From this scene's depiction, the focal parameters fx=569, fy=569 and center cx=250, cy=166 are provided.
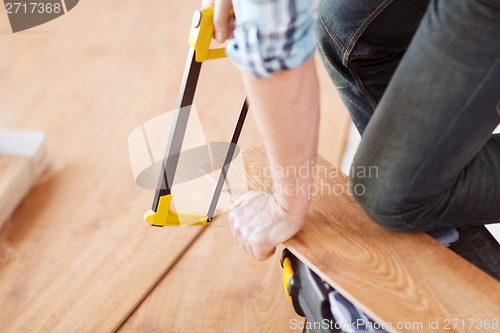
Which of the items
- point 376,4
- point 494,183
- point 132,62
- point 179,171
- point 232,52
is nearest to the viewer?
point 232,52

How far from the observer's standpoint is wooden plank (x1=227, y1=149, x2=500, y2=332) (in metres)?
0.80

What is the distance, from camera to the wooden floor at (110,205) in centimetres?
125

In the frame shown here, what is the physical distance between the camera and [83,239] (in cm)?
145

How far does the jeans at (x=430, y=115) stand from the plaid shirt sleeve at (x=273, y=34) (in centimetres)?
18

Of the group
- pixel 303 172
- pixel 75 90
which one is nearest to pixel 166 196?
pixel 303 172

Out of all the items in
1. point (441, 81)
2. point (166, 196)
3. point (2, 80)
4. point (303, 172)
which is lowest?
point (2, 80)

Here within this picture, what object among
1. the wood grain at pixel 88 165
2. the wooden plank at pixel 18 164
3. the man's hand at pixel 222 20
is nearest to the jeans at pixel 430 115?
the man's hand at pixel 222 20

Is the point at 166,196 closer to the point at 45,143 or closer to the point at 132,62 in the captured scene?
the point at 45,143

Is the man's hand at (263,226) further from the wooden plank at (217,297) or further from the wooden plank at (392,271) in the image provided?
the wooden plank at (217,297)

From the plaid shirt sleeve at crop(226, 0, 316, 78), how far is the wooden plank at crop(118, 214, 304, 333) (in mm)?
671

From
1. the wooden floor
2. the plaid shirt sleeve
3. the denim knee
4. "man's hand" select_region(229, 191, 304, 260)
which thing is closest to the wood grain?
the wooden floor

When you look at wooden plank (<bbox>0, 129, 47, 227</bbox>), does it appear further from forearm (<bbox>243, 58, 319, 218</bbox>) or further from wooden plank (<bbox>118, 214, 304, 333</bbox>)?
forearm (<bbox>243, 58, 319, 218</bbox>)

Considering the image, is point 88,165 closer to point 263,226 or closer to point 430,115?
point 263,226

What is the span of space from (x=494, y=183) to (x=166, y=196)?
547mm
